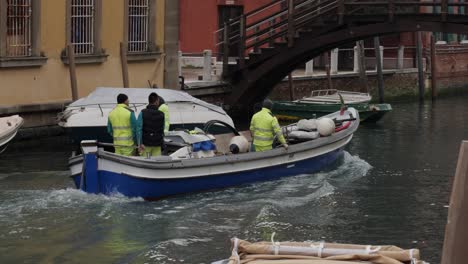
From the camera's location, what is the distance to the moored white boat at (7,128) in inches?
782

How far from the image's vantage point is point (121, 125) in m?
16.4

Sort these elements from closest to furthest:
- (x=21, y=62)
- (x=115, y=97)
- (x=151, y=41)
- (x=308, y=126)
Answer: (x=308, y=126) → (x=115, y=97) → (x=21, y=62) → (x=151, y=41)

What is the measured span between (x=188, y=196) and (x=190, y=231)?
2.19 meters

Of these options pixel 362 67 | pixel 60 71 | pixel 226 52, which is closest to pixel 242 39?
pixel 226 52

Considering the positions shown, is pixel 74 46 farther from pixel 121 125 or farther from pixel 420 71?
pixel 420 71

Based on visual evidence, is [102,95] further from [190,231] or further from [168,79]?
[190,231]

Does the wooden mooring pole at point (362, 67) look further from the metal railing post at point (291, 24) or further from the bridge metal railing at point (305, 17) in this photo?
the metal railing post at point (291, 24)

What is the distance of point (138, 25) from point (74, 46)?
101 inches

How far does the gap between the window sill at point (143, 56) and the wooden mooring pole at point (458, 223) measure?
64.0 feet

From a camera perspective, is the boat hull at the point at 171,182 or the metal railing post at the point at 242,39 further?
the metal railing post at the point at 242,39

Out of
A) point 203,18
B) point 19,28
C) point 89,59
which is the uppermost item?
point 203,18

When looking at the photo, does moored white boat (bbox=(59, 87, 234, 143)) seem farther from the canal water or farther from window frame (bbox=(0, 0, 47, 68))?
window frame (bbox=(0, 0, 47, 68))

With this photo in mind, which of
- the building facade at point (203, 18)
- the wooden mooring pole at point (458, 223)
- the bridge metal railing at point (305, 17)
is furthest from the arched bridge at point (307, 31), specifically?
the wooden mooring pole at point (458, 223)

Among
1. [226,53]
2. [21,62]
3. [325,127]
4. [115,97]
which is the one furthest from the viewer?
[226,53]
